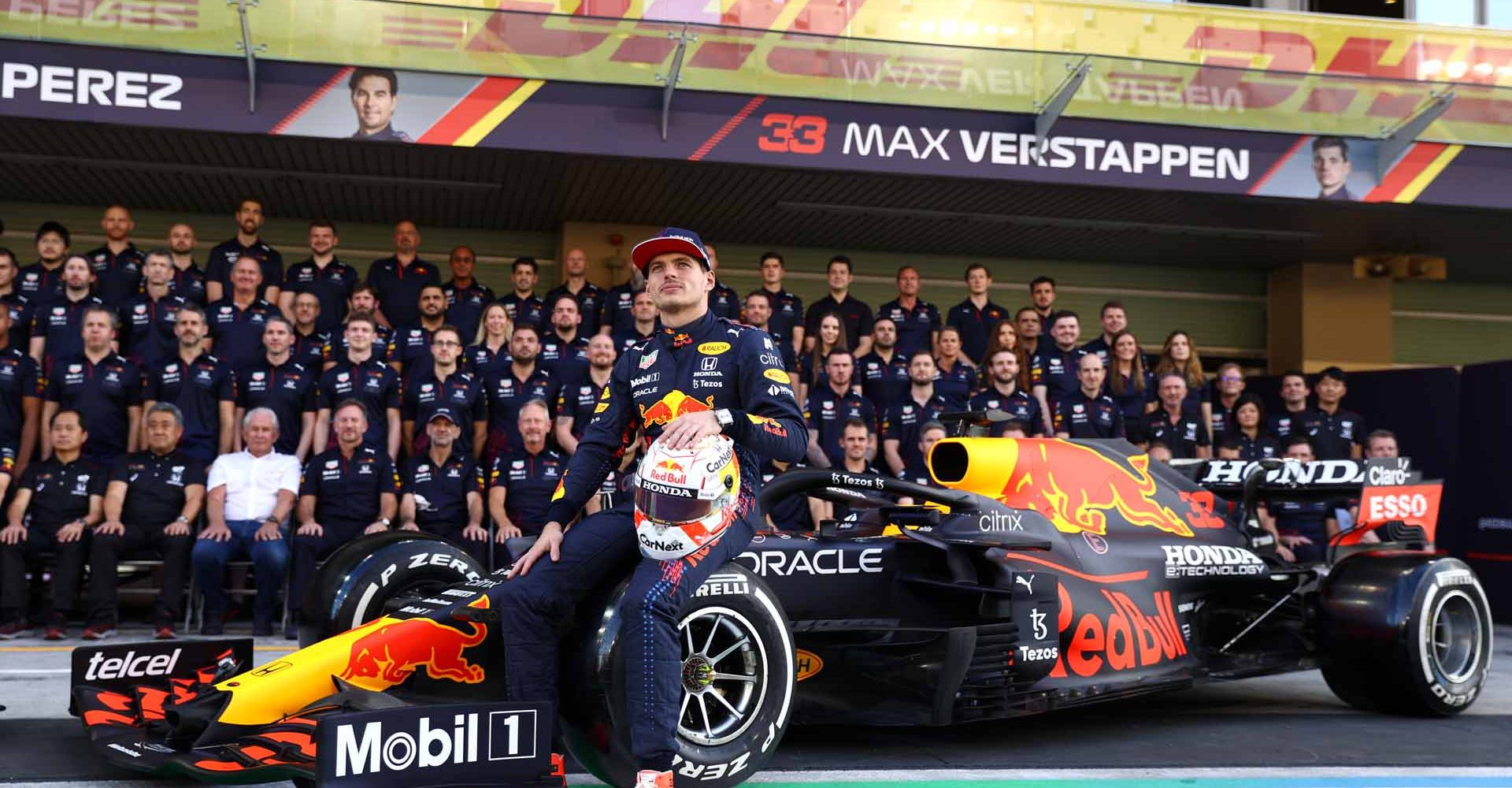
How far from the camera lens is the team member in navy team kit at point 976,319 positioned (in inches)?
464

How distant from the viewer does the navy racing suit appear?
371cm

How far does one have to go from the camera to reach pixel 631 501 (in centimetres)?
422

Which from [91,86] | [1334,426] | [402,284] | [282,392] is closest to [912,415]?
[1334,426]

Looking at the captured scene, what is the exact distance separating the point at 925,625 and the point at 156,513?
5856 millimetres

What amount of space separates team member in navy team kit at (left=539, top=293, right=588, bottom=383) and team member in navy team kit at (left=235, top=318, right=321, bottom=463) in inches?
70.4

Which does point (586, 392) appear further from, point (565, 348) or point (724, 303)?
point (724, 303)

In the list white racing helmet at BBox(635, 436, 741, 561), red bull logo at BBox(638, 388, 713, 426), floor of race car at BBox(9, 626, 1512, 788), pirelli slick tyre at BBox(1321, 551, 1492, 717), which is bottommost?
floor of race car at BBox(9, 626, 1512, 788)

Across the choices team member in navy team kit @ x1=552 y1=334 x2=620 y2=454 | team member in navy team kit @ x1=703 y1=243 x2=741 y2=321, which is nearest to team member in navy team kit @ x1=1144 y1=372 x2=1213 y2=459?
team member in navy team kit @ x1=703 y1=243 x2=741 y2=321

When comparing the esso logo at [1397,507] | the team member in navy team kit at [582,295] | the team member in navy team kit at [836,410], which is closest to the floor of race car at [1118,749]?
the esso logo at [1397,507]

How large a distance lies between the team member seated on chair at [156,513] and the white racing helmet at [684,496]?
18.9ft

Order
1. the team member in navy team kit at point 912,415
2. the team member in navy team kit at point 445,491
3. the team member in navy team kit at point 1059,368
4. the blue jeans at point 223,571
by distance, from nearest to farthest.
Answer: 1. the blue jeans at point 223,571
2. the team member in navy team kit at point 445,491
3. the team member in navy team kit at point 912,415
4. the team member in navy team kit at point 1059,368

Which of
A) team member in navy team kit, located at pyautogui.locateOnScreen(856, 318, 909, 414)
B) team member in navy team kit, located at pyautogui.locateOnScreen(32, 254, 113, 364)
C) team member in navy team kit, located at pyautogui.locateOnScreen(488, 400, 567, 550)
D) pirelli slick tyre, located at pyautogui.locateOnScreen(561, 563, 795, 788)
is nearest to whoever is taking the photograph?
pirelli slick tyre, located at pyautogui.locateOnScreen(561, 563, 795, 788)

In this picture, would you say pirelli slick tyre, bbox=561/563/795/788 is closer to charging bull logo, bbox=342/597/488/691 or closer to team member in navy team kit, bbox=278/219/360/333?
charging bull logo, bbox=342/597/488/691

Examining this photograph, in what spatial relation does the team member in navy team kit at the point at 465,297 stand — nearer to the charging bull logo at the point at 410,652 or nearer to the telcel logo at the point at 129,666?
the telcel logo at the point at 129,666
